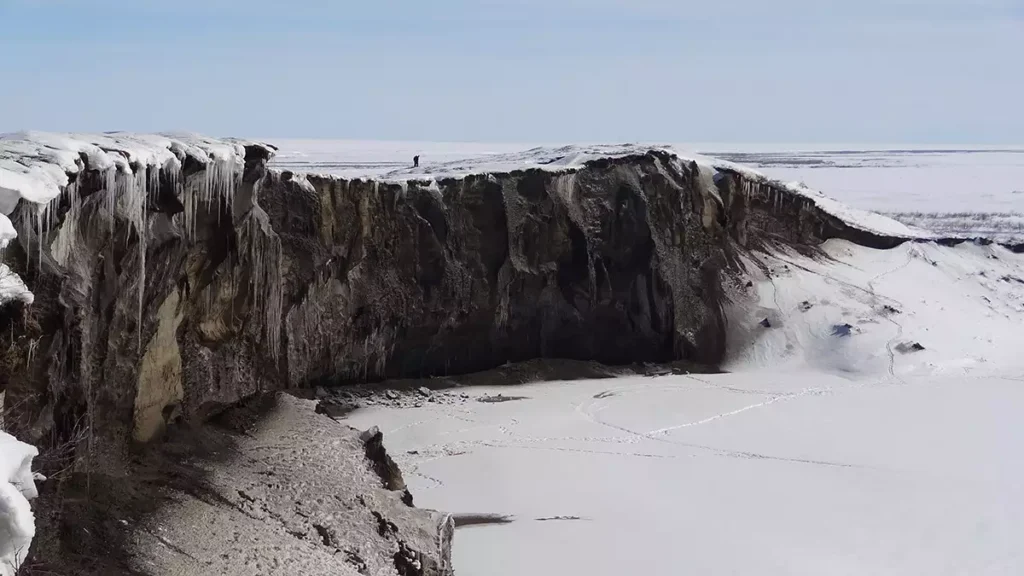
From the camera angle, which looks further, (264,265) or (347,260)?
(347,260)

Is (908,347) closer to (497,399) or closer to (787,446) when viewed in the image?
(787,446)

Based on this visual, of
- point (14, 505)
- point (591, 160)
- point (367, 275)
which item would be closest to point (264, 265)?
point (367, 275)

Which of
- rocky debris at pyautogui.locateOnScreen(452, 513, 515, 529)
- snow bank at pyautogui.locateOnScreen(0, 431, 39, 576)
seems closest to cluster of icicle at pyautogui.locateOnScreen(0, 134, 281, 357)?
snow bank at pyautogui.locateOnScreen(0, 431, 39, 576)

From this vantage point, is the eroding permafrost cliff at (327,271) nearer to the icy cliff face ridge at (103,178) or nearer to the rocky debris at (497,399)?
the icy cliff face ridge at (103,178)

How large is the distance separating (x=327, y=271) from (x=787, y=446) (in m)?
7.44

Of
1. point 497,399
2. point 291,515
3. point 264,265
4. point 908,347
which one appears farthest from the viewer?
point 908,347

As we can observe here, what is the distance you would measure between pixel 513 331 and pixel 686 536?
9.02 m

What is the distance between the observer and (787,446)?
16.8 meters

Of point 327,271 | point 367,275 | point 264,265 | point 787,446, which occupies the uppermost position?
point 264,265

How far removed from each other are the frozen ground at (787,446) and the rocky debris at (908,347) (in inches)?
1.8

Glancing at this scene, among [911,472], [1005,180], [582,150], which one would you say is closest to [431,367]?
[582,150]

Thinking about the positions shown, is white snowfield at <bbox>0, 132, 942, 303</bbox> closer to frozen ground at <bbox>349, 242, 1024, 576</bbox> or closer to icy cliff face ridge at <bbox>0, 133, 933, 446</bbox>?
icy cliff face ridge at <bbox>0, 133, 933, 446</bbox>

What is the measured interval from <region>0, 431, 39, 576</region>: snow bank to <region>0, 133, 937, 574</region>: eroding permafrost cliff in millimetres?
1820

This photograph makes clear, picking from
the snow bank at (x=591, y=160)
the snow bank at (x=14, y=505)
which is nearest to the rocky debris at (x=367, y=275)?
the snow bank at (x=591, y=160)
